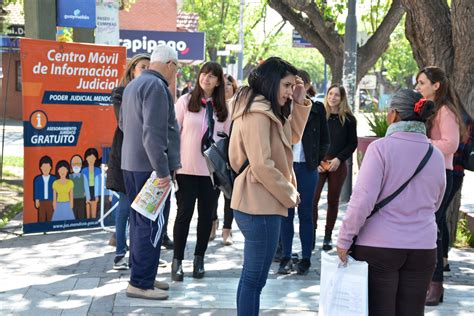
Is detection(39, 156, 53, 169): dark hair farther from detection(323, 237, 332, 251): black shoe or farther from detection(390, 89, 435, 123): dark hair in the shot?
detection(390, 89, 435, 123): dark hair

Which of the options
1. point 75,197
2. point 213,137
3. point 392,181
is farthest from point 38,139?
point 392,181

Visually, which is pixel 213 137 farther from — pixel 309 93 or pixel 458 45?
pixel 458 45

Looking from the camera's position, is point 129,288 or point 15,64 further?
point 15,64

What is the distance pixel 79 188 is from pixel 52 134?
2.26ft

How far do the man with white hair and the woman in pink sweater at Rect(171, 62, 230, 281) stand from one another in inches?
24.9

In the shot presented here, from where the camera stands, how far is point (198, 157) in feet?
23.1

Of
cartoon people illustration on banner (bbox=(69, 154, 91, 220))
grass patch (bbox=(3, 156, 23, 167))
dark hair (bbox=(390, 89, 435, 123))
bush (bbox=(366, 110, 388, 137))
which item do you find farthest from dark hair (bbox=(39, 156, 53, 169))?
Answer: grass patch (bbox=(3, 156, 23, 167))

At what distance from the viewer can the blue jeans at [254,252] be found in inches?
197

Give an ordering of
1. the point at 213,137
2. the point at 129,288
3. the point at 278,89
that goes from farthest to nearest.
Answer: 1. the point at 213,137
2. the point at 129,288
3. the point at 278,89

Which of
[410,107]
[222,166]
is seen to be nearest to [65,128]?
[222,166]

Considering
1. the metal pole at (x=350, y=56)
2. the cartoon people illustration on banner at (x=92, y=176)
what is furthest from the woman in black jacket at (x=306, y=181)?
the metal pole at (x=350, y=56)

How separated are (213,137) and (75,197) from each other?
2.54m

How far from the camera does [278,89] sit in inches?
197

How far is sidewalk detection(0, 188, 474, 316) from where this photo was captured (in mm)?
6223
